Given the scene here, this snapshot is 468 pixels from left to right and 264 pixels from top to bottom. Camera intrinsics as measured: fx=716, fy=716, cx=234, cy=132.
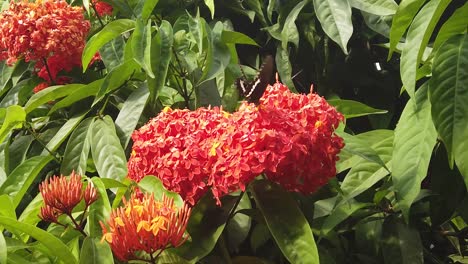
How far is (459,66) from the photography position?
3.34 ft

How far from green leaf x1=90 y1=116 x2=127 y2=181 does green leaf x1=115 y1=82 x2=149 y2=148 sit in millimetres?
19

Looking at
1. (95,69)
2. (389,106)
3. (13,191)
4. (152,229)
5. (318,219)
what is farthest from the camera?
(95,69)

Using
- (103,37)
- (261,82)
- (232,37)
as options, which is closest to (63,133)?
(103,37)

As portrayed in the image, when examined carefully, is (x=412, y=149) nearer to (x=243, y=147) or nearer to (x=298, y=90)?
(x=243, y=147)

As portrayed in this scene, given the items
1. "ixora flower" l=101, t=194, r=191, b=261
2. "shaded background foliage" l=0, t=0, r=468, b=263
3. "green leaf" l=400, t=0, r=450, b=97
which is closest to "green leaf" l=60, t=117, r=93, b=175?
"shaded background foliage" l=0, t=0, r=468, b=263

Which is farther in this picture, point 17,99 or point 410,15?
point 17,99

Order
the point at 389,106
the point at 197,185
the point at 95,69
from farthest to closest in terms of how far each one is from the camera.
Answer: the point at 95,69 → the point at 389,106 → the point at 197,185

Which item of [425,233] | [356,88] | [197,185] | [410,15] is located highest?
[410,15]

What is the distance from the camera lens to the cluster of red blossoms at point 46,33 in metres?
1.44

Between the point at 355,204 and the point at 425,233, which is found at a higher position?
the point at 355,204

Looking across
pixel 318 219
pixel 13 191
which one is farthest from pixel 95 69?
pixel 318 219

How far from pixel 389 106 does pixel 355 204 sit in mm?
483

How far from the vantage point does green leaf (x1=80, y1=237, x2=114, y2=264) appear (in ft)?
2.83

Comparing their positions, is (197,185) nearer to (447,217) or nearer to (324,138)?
(324,138)
